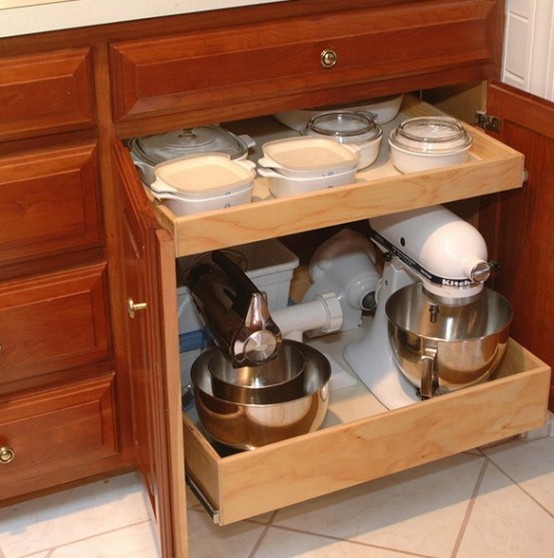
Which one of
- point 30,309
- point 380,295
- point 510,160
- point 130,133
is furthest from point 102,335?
point 510,160

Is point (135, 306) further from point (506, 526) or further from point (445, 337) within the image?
point (506, 526)

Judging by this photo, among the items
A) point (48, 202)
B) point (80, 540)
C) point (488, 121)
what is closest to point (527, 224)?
point (488, 121)

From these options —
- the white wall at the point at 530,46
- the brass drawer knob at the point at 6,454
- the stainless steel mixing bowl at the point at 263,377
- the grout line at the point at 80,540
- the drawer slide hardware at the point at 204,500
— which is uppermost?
the white wall at the point at 530,46

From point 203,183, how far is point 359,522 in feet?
2.31

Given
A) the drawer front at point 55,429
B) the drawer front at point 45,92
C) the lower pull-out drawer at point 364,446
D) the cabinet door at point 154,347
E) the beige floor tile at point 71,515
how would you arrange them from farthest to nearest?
the beige floor tile at point 71,515, the drawer front at point 55,429, the lower pull-out drawer at point 364,446, the drawer front at point 45,92, the cabinet door at point 154,347

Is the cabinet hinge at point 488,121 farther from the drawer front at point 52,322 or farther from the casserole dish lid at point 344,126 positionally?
the drawer front at point 52,322

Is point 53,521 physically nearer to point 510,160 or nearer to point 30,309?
point 30,309

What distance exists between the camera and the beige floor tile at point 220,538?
194cm

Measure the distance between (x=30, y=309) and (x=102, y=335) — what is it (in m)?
0.14

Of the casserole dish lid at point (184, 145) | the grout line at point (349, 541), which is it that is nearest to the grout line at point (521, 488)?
the grout line at point (349, 541)

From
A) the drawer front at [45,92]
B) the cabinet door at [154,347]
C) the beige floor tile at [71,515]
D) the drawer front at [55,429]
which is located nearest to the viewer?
the cabinet door at [154,347]

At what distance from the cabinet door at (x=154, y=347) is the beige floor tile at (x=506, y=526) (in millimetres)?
556

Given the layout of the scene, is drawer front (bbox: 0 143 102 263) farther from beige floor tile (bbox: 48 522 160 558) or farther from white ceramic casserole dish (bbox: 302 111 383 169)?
beige floor tile (bbox: 48 522 160 558)

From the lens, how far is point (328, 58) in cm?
184
